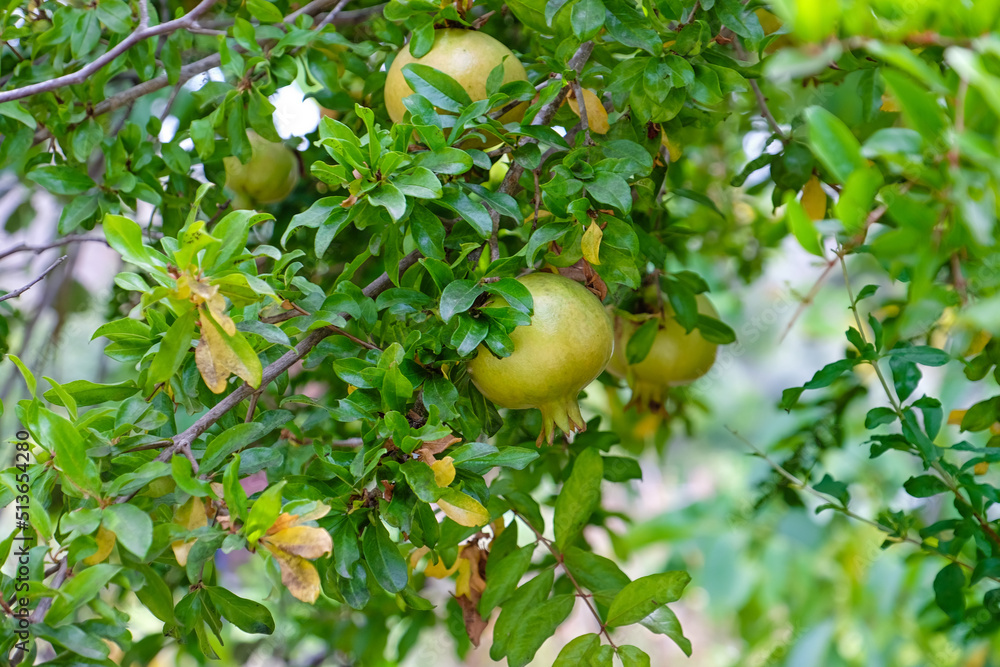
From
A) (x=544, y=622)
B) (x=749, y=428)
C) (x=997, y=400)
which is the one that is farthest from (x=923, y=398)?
(x=749, y=428)

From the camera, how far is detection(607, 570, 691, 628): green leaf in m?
0.76

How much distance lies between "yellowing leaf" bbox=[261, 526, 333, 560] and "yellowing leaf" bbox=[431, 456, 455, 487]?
11 centimetres

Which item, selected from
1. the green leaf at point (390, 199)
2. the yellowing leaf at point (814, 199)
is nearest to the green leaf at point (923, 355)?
Result: the yellowing leaf at point (814, 199)

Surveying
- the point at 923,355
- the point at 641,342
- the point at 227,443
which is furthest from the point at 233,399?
the point at 923,355

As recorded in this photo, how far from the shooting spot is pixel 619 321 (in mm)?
1190

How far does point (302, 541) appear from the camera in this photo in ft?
1.84

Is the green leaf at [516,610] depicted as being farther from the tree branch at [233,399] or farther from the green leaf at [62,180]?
the green leaf at [62,180]

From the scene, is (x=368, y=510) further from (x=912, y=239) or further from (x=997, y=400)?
(x=997, y=400)

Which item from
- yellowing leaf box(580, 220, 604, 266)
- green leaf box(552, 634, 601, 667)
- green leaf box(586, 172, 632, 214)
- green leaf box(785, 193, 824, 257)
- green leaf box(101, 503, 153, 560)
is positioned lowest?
green leaf box(552, 634, 601, 667)

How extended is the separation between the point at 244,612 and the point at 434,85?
48cm

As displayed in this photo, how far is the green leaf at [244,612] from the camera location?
68cm

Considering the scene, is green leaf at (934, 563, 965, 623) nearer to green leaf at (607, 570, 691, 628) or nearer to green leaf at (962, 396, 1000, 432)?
green leaf at (962, 396, 1000, 432)

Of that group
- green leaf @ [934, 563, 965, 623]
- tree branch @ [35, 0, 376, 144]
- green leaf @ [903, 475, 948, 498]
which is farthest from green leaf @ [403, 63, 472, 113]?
green leaf @ [934, 563, 965, 623]

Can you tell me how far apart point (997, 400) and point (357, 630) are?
A: 111 cm
